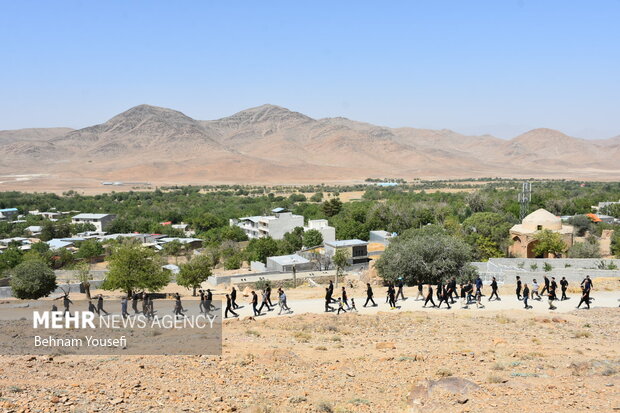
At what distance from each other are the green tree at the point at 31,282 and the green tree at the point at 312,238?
68.3 ft

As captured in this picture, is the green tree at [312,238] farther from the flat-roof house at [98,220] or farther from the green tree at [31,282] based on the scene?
the flat-roof house at [98,220]

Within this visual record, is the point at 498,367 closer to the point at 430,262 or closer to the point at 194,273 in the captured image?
the point at 430,262

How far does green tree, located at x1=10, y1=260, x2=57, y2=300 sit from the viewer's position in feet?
83.3

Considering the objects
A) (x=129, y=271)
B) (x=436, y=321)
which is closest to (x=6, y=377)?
(x=436, y=321)

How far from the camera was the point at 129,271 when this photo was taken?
2242 cm

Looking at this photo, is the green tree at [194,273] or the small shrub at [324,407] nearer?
the small shrub at [324,407]

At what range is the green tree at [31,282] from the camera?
25.4 metres

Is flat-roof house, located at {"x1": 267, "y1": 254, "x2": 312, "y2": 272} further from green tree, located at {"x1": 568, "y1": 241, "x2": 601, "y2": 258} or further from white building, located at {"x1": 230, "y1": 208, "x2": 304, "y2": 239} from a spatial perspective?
green tree, located at {"x1": 568, "y1": 241, "x2": 601, "y2": 258}

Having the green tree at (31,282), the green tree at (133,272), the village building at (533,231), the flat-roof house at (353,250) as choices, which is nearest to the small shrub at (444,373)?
the green tree at (133,272)

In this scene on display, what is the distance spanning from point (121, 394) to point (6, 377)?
2.24 metres

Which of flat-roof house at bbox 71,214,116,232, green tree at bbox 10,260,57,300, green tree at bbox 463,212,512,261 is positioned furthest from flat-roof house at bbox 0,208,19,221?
green tree at bbox 463,212,512,261

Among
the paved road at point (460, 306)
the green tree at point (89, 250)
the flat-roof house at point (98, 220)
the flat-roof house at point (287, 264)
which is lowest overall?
the green tree at point (89, 250)

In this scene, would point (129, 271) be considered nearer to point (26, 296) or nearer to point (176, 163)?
point (26, 296)

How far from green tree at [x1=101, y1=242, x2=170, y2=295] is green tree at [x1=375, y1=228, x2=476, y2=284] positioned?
10.3 metres
